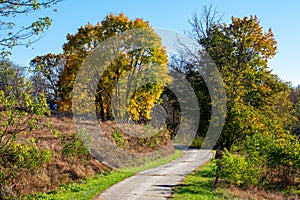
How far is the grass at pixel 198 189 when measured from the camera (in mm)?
10961

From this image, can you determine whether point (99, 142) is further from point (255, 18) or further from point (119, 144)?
point (255, 18)

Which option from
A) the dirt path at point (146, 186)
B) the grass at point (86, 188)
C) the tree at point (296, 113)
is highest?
the tree at point (296, 113)

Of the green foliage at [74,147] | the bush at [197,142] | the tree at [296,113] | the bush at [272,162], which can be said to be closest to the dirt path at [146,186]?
the green foliage at [74,147]

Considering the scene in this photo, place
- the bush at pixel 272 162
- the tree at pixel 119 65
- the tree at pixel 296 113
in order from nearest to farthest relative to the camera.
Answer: the bush at pixel 272 162 → the tree at pixel 119 65 → the tree at pixel 296 113

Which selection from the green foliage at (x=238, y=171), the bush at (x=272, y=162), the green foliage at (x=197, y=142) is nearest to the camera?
the green foliage at (x=238, y=171)

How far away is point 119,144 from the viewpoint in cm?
2012

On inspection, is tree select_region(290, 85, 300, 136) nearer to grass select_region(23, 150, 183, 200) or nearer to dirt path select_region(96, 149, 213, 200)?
dirt path select_region(96, 149, 213, 200)

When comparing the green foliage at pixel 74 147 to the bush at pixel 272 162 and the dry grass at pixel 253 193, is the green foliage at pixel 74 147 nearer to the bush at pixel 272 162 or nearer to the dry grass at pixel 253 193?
the dry grass at pixel 253 193

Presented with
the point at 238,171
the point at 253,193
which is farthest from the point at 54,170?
the point at 253,193

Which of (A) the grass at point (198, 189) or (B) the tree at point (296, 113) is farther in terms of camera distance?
(B) the tree at point (296, 113)

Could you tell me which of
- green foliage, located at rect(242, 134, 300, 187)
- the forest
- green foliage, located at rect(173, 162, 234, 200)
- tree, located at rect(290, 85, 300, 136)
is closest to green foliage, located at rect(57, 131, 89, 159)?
the forest

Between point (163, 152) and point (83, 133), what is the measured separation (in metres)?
10.8

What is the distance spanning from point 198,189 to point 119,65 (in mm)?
15659

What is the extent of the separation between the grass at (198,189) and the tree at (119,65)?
12.1m
